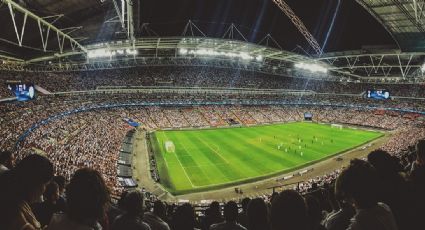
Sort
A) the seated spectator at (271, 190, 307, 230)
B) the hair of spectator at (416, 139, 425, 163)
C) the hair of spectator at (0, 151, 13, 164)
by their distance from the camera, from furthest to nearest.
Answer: the hair of spectator at (0, 151, 13, 164), the hair of spectator at (416, 139, 425, 163), the seated spectator at (271, 190, 307, 230)

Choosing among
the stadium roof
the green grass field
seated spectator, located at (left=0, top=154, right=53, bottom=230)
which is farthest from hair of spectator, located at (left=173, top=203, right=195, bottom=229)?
the stadium roof

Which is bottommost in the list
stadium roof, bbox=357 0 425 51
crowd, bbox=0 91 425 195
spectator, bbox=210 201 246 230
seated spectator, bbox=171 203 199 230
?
crowd, bbox=0 91 425 195

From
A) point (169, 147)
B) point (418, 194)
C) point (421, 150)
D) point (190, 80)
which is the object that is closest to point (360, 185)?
point (418, 194)

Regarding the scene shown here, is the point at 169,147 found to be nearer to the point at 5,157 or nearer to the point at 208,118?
the point at 208,118

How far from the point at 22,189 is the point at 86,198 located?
776 mm

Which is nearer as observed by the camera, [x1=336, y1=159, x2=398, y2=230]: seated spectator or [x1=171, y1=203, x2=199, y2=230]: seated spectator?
[x1=336, y1=159, x2=398, y2=230]: seated spectator

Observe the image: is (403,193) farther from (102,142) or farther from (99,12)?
(102,142)

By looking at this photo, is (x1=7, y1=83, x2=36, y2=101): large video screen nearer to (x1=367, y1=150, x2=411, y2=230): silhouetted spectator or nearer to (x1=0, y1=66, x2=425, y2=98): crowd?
(x1=0, y1=66, x2=425, y2=98): crowd

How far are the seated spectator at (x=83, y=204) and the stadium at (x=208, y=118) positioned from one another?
1 centimetres

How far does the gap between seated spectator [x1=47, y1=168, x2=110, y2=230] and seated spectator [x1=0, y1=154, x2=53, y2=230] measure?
0.36m

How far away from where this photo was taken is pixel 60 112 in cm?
4219

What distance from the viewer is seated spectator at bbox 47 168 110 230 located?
299 cm

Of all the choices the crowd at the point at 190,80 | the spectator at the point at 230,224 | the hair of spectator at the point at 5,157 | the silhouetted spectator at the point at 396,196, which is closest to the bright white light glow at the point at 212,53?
the crowd at the point at 190,80

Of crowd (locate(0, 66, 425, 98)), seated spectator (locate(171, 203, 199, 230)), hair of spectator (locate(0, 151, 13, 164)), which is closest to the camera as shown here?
seated spectator (locate(171, 203, 199, 230))
